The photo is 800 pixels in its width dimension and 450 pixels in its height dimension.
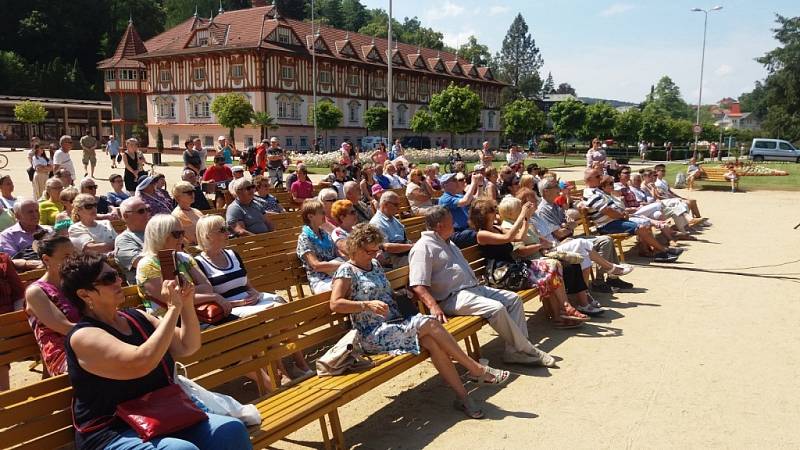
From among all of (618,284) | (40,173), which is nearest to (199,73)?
(40,173)

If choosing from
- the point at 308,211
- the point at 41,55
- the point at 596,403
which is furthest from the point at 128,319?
the point at 41,55

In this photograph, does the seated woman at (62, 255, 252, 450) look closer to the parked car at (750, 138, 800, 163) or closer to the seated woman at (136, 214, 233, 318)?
the seated woman at (136, 214, 233, 318)

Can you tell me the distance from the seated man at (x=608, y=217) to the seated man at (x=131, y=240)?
6645 mm

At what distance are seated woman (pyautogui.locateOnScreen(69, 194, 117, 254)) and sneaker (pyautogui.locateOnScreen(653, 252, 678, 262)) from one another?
25.3ft

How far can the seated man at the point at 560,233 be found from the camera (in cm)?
802

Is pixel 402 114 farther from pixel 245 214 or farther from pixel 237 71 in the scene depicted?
pixel 245 214

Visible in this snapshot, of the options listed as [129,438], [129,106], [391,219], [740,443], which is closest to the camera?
[129,438]

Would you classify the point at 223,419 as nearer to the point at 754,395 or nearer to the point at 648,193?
the point at 754,395

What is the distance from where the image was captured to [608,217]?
9734 mm

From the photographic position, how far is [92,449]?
9.55 feet

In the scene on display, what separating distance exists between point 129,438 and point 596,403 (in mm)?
3226

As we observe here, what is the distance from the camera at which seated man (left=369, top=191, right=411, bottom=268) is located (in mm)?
6969

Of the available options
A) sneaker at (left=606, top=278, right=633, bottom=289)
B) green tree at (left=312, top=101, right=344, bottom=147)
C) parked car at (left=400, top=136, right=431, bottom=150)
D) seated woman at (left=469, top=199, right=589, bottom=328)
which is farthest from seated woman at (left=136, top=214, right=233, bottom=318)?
parked car at (left=400, top=136, right=431, bottom=150)

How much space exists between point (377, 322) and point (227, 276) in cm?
117
